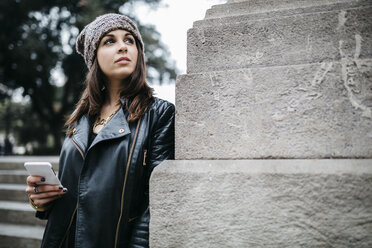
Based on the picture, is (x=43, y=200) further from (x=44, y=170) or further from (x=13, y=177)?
(x=13, y=177)

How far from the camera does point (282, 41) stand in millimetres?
1521

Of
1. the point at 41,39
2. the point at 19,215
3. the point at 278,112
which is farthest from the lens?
the point at 41,39

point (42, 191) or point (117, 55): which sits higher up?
point (117, 55)

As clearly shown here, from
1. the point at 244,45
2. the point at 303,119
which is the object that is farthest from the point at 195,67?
the point at 303,119

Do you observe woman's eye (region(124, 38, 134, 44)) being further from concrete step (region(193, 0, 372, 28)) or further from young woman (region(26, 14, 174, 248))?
concrete step (region(193, 0, 372, 28))

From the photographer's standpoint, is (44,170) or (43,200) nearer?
(44,170)

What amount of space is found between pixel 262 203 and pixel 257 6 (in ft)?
3.90

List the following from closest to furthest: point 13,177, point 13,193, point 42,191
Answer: point 42,191 < point 13,193 < point 13,177

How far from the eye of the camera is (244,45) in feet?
5.22

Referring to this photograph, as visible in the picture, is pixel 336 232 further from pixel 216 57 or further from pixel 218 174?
pixel 216 57

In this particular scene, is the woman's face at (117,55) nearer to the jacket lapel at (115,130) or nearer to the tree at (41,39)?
the jacket lapel at (115,130)

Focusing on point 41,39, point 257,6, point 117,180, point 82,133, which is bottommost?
point 117,180

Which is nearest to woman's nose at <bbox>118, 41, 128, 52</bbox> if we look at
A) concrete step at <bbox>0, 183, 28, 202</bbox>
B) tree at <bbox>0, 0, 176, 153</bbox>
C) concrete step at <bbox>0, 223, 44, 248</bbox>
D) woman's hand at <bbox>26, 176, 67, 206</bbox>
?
woman's hand at <bbox>26, 176, 67, 206</bbox>

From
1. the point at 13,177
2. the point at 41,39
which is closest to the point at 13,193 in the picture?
the point at 13,177
